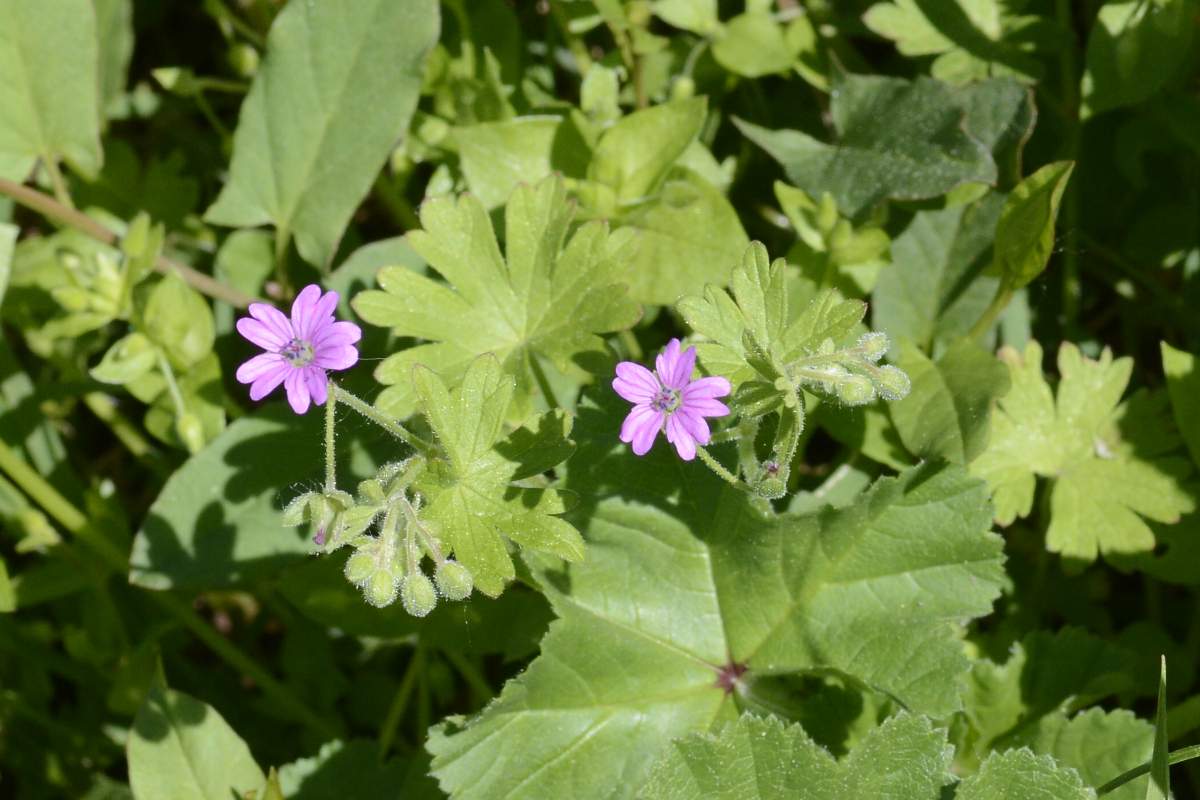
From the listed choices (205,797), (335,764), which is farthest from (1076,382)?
(205,797)

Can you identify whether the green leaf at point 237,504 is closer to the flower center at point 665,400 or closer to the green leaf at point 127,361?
the green leaf at point 127,361

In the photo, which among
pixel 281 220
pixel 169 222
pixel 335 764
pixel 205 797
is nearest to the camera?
pixel 205 797

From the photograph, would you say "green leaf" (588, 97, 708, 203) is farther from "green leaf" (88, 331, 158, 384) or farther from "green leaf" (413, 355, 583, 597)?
"green leaf" (88, 331, 158, 384)

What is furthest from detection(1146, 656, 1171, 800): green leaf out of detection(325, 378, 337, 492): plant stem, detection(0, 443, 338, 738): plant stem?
detection(0, 443, 338, 738): plant stem

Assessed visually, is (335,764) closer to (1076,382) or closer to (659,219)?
(659,219)

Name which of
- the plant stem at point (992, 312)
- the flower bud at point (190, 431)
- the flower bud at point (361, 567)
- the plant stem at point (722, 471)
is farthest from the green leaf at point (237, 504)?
the plant stem at point (992, 312)

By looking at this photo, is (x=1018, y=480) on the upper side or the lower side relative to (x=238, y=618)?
upper

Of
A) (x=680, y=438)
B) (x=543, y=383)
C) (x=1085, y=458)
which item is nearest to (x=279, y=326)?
(x=543, y=383)
